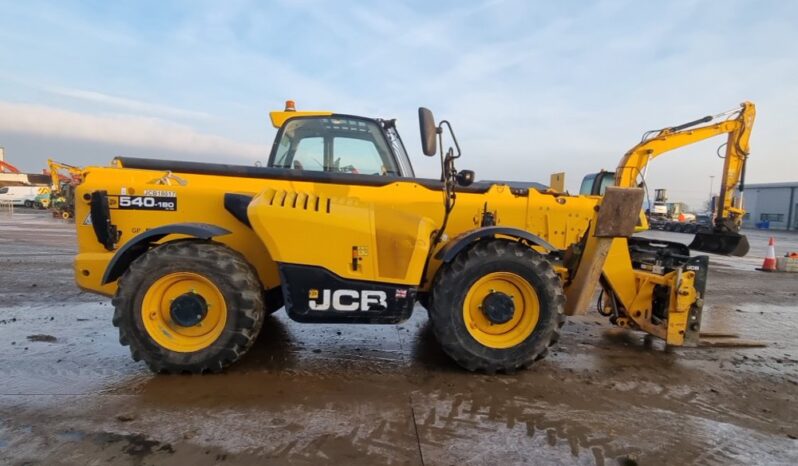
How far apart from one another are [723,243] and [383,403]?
22.6 ft

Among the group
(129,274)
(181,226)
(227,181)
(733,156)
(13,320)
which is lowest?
(13,320)

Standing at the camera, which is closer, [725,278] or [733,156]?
[733,156]

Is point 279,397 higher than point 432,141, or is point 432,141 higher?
point 432,141

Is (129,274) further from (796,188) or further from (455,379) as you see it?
(796,188)

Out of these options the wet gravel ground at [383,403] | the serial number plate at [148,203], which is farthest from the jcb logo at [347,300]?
the serial number plate at [148,203]

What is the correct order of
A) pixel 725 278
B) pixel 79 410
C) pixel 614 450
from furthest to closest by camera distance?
pixel 725 278
pixel 79 410
pixel 614 450

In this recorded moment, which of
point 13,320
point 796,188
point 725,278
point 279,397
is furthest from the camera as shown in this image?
point 796,188

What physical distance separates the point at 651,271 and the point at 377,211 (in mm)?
2832

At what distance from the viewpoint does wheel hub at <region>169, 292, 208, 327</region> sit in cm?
348

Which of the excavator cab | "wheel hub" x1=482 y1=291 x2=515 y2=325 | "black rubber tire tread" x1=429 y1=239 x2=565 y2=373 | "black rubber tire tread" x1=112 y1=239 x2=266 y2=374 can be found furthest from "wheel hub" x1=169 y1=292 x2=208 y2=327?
the excavator cab

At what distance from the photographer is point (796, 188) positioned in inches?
1876

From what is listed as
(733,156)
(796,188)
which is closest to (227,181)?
(733,156)

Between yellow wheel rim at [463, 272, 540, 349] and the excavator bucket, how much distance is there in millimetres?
4961

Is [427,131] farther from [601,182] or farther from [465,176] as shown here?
[601,182]
